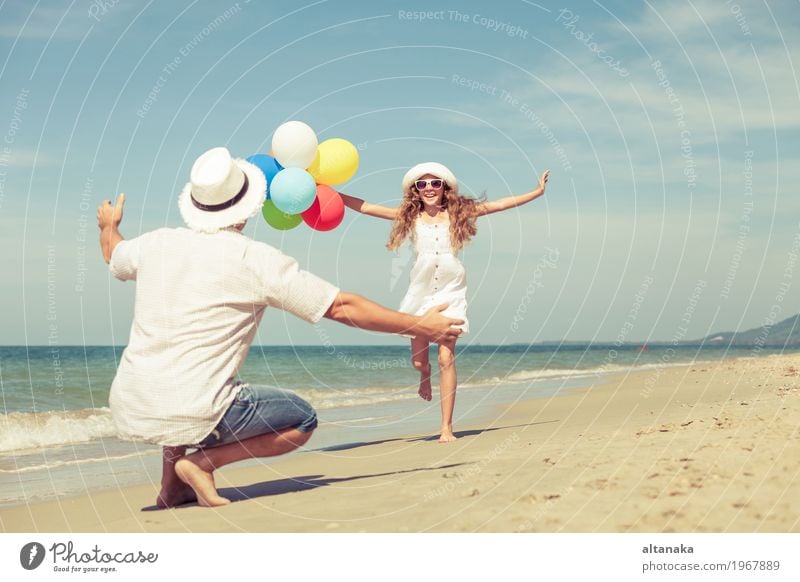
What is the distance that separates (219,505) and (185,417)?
2.70 feet

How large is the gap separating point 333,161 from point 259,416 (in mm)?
3218

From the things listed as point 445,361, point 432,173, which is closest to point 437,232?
point 432,173

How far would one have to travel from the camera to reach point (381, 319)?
17.1 feet

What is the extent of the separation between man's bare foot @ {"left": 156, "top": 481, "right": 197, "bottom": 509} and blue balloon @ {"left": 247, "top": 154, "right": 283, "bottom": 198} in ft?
8.61

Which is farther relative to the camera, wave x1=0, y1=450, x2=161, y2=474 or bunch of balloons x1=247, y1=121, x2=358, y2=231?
wave x1=0, y1=450, x2=161, y2=474

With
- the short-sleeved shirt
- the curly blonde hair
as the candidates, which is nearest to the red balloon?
the curly blonde hair

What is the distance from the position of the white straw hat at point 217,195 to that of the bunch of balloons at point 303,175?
59.2 inches

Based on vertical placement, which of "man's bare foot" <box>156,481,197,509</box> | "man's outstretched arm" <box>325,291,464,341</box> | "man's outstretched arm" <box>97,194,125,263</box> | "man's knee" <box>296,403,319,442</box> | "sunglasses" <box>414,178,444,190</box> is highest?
"sunglasses" <box>414,178,444,190</box>

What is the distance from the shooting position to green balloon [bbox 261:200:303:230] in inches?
303

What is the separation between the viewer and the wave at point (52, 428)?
11.4m

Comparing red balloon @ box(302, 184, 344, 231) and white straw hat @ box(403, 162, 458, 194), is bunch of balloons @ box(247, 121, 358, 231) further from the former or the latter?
white straw hat @ box(403, 162, 458, 194)

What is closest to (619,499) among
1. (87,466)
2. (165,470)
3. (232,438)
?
(232,438)

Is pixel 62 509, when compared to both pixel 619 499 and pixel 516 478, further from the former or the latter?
pixel 619 499

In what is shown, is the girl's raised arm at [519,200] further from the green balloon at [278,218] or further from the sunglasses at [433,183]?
the green balloon at [278,218]
